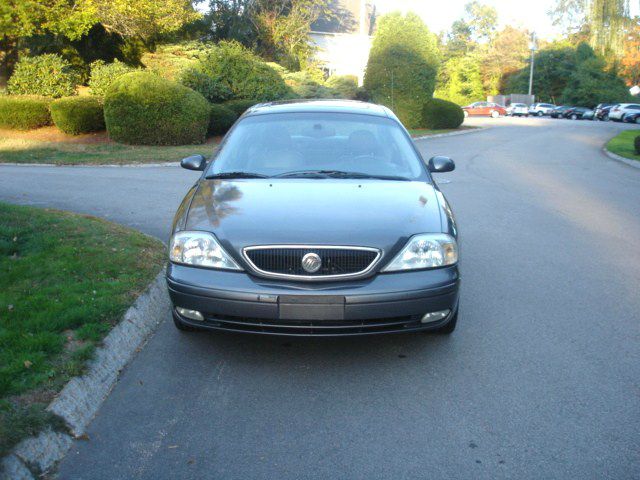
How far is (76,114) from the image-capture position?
20.6m

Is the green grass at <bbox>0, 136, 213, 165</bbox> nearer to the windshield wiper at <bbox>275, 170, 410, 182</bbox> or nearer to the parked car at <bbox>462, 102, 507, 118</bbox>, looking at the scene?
the windshield wiper at <bbox>275, 170, 410, 182</bbox>

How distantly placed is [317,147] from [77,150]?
570 inches

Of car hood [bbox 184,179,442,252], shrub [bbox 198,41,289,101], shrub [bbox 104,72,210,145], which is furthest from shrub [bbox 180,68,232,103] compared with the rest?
car hood [bbox 184,179,442,252]

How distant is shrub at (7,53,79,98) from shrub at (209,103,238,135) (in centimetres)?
572

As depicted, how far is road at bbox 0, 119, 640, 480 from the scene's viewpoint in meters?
3.15

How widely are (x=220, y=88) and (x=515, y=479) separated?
72.9 ft

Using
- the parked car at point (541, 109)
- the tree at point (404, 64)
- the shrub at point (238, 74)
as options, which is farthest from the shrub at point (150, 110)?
the parked car at point (541, 109)

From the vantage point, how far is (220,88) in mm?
23766

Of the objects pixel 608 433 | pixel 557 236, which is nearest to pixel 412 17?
pixel 557 236

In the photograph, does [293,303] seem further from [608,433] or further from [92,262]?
[92,262]

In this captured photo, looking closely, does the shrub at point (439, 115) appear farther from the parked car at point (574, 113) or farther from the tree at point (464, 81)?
the tree at point (464, 81)

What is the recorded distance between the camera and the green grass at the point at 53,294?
11.4 ft

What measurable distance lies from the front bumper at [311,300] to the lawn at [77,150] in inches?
512

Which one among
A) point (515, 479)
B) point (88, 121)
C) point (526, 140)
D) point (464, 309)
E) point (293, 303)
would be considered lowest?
point (526, 140)
